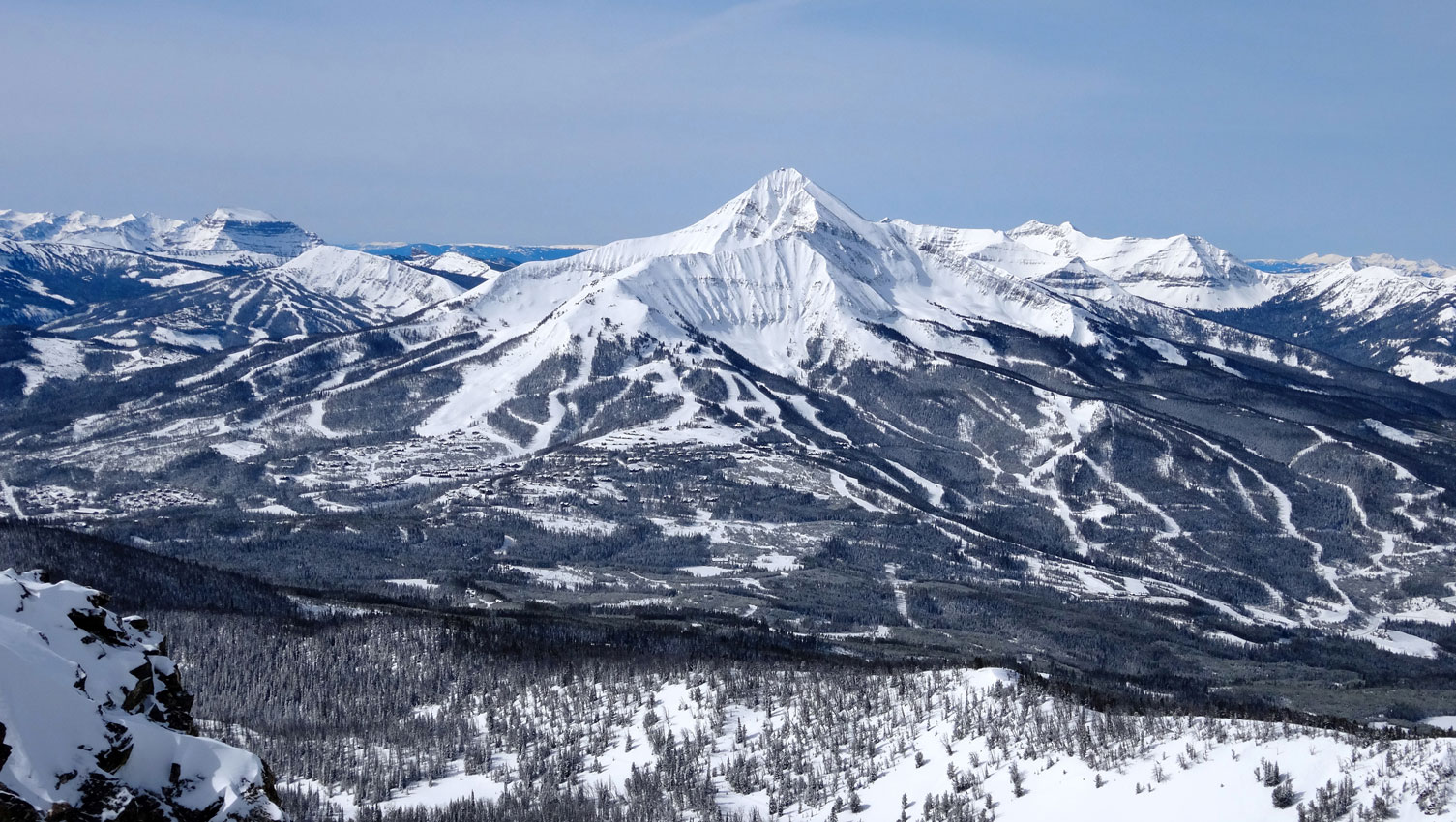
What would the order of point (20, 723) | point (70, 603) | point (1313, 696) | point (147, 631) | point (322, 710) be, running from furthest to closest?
point (1313, 696) < point (322, 710) < point (147, 631) < point (70, 603) < point (20, 723)

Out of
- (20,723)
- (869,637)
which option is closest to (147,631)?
(20,723)

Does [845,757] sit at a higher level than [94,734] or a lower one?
lower

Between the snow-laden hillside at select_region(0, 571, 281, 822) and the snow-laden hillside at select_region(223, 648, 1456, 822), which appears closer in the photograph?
the snow-laden hillside at select_region(0, 571, 281, 822)

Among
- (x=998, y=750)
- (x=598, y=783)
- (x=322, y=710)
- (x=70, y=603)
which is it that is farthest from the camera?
(x=322, y=710)

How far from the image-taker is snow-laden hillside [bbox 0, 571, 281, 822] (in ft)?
133

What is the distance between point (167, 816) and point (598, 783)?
56.1m

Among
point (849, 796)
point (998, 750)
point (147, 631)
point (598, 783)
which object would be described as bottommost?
point (598, 783)

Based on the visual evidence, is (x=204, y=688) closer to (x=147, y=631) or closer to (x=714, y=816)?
(x=714, y=816)

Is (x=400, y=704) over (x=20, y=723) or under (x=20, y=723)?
under

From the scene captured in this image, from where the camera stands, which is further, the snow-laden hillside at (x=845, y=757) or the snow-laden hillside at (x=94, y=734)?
the snow-laden hillside at (x=845, y=757)

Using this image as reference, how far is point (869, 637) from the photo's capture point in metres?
180

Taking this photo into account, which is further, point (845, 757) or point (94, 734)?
point (845, 757)

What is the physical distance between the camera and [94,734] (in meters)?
43.1

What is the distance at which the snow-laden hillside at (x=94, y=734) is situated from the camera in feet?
133
